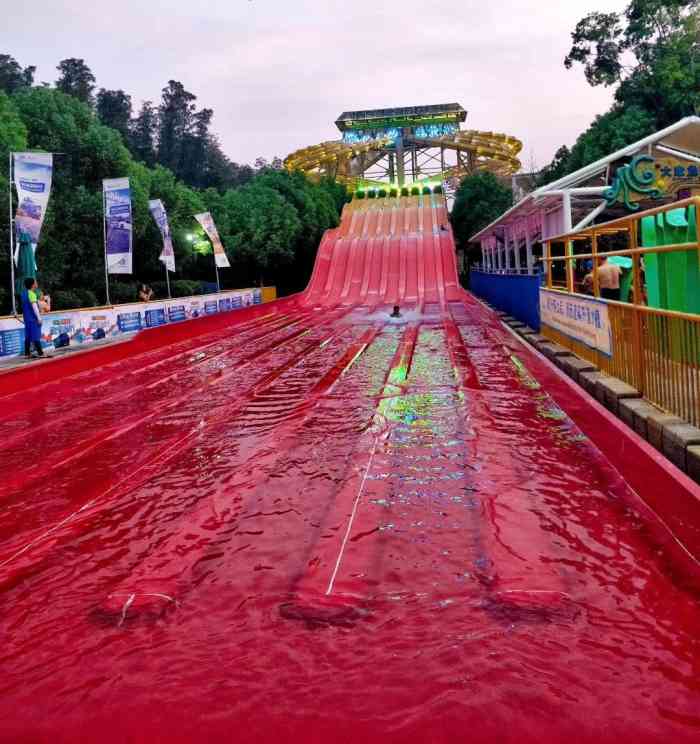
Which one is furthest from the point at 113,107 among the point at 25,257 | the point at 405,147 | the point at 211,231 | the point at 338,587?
the point at 338,587

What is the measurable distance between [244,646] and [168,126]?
285ft

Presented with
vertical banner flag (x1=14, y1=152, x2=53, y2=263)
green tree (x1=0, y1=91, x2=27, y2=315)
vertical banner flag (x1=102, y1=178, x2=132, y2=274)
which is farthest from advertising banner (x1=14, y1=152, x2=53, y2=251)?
green tree (x1=0, y1=91, x2=27, y2=315)

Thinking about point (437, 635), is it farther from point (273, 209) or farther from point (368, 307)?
point (273, 209)

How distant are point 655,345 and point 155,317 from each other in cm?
1201

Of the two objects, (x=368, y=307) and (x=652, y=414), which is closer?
(x=652, y=414)

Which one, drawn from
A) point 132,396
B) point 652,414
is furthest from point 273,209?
point 652,414

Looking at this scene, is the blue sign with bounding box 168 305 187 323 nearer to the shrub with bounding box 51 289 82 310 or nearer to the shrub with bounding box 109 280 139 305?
the shrub with bounding box 51 289 82 310

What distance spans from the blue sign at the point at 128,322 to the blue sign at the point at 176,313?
1589 millimetres

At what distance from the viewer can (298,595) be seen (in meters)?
3.14

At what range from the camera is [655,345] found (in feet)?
17.2

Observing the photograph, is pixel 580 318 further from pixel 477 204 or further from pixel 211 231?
pixel 477 204

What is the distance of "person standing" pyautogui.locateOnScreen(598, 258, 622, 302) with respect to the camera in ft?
26.7

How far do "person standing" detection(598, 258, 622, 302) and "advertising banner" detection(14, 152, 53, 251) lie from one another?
8.24 metres

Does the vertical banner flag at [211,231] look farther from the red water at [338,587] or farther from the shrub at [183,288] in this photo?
the red water at [338,587]
